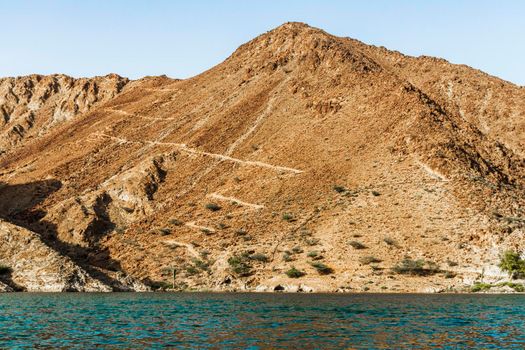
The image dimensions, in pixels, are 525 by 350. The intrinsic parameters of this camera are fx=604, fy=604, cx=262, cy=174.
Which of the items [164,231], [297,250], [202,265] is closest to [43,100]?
[164,231]

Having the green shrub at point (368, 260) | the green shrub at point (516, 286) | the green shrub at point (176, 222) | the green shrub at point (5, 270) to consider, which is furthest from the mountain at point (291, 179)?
the green shrub at point (516, 286)

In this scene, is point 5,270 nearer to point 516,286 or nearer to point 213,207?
point 213,207

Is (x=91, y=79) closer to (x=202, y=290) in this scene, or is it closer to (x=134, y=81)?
(x=134, y=81)

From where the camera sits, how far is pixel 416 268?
62.0 m

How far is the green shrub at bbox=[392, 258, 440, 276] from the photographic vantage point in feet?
203

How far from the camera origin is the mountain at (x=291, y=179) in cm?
6488

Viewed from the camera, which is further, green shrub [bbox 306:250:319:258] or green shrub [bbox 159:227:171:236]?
green shrub [bbox 159:227:171:236]

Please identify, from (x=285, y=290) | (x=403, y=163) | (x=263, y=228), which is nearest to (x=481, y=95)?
(x=403, y=163)

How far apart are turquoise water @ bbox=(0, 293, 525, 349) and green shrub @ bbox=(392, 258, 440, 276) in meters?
15.9

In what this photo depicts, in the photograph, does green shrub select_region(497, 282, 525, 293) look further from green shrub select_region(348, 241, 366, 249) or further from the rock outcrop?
the rock outcrop

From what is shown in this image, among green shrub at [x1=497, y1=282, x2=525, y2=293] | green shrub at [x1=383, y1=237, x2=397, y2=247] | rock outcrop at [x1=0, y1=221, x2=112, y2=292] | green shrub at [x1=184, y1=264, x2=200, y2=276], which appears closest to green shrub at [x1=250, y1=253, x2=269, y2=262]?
green shrub at [x1=184, y1=264, x2=200, y2=276]

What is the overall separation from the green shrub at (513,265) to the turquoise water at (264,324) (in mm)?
13044

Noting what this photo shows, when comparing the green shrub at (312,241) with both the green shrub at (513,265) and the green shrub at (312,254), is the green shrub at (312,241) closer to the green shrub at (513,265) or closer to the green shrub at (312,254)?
the green shrub at (312,254)

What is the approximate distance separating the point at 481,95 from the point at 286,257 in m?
56.4
